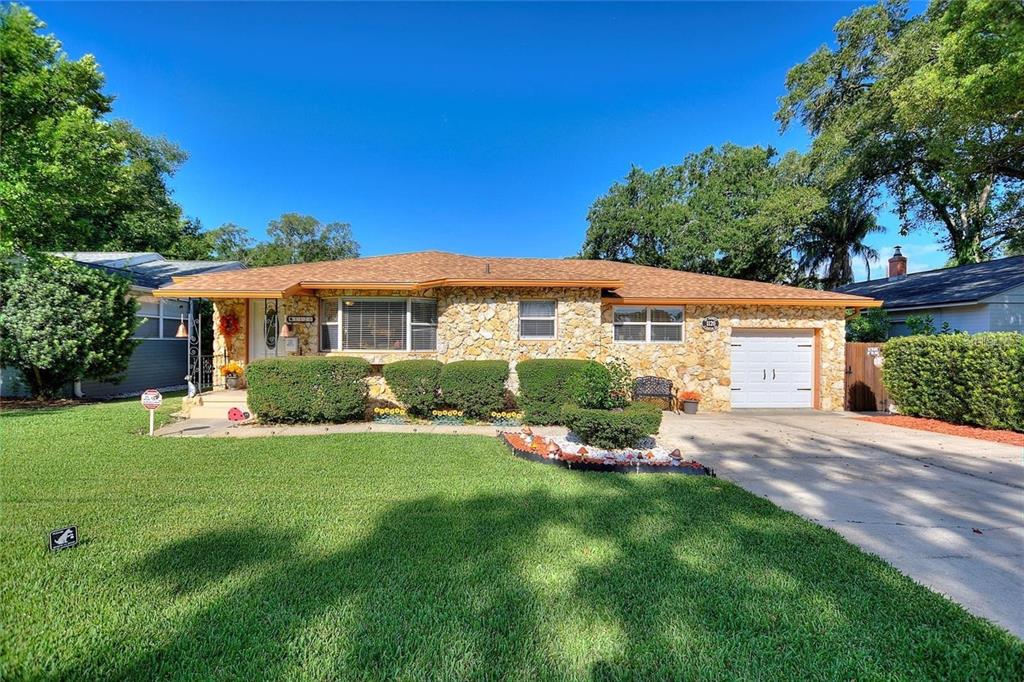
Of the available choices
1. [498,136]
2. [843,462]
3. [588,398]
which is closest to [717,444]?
[843,462]

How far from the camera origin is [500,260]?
13.1 metres

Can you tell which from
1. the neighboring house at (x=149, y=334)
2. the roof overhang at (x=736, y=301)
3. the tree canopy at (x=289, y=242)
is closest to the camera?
the roof overhang at (x=736, y=301)

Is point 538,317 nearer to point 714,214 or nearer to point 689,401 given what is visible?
point 689,401

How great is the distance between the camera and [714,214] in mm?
20172

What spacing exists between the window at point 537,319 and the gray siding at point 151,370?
1054cm

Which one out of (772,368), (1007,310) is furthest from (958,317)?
(772,368)

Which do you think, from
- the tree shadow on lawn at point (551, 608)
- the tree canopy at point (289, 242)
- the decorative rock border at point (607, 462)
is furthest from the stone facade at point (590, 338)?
the tree canopy at point (289, 242)

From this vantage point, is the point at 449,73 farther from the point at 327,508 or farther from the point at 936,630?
the point at 936,630

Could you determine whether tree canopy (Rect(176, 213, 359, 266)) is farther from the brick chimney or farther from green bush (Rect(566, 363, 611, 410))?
the brick chimney

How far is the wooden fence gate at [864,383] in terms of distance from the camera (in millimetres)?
10609

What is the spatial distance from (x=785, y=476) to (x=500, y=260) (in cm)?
963

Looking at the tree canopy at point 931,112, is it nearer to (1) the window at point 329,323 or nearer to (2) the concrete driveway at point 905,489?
(2) the concrete driveway at point 905,489

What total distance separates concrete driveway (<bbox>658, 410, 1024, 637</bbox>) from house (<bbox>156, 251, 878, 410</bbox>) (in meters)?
2.31

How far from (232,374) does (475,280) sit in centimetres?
621
